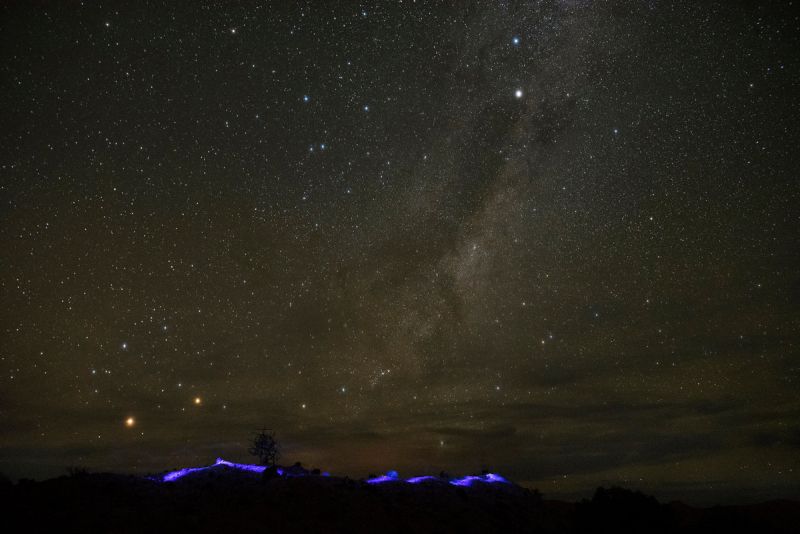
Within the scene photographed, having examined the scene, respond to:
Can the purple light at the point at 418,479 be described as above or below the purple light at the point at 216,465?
below

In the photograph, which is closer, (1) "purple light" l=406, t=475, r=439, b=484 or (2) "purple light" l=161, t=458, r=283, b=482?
(2) "purple light" l=161, t=458, r=283, b=482

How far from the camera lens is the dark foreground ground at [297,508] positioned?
2305cm

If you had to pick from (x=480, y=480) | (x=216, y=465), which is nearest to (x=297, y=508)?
(x=216, y=465)

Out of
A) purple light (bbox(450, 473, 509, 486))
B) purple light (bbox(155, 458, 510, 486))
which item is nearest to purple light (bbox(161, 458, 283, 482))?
purple light (bbox(155, 458, 510, 486))

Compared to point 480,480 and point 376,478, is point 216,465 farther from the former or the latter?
point 480,480

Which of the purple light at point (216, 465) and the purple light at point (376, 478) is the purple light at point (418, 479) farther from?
the purple light at point (216, 465)

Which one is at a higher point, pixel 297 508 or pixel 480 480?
pixel 480 480

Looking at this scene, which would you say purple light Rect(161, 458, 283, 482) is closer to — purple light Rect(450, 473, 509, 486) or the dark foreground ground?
the dark foreground ground

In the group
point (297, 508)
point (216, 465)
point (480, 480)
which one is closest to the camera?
point (297, 508)

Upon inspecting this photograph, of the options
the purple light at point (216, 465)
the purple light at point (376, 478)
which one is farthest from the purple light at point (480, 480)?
the purple light at point (216, 465)

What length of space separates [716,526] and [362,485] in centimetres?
1858

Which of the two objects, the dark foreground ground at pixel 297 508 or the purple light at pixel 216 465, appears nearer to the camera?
the dark foreground ground at pixel 297 508

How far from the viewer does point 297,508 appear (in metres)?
26.3

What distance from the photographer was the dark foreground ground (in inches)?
908
